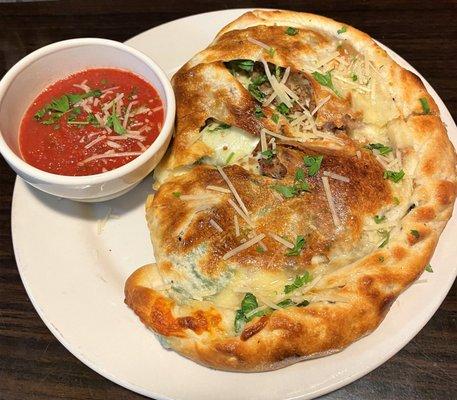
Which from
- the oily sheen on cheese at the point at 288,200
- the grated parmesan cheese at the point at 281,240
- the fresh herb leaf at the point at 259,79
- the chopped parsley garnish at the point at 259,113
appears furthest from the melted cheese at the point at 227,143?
the grated parmesan cheese at the point at 281,240

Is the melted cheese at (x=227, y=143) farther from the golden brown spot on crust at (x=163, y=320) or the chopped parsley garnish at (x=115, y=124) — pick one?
the golden brown spot on crust at (x=163, y=320)

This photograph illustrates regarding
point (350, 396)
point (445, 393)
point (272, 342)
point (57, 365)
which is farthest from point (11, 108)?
point (445, 393)

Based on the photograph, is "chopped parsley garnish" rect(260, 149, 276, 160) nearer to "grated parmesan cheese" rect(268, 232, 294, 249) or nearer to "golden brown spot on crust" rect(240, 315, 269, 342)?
"grated parmesan cheese" rect(268, 232, 294, 249)

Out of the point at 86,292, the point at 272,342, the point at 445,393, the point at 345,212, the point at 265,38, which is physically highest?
the point at 265,38

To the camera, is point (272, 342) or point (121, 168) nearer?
point (272, 342)

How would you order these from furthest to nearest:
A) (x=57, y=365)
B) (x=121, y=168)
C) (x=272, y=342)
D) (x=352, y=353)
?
(x=57, y=365) → (x=121, y=168) → (x=352, y=353) → (x=272, y=342)

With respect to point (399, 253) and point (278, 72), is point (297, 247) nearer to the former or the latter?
point (399, 253)

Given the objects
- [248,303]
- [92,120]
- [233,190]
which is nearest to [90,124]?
[92,120]

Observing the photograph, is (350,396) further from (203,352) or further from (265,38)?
(265,38)
